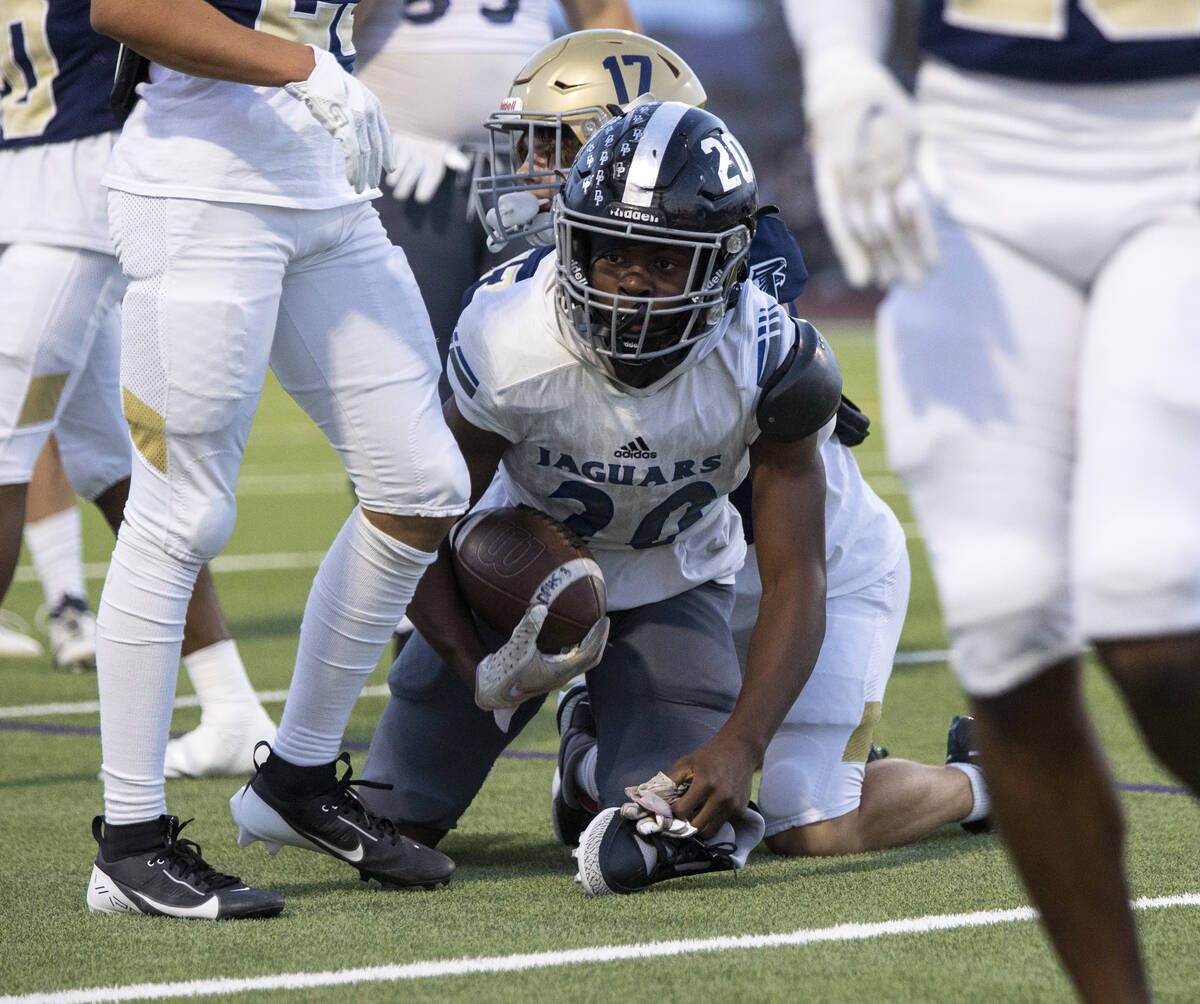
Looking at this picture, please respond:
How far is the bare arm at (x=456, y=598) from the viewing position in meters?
2.90

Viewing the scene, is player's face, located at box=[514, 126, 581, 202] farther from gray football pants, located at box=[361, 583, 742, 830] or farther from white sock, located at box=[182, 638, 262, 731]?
white sock, located at box=[182, 638, 262, 731]

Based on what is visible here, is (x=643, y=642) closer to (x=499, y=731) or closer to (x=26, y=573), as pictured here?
(x=499, y=731)

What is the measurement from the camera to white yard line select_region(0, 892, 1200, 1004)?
2.17m

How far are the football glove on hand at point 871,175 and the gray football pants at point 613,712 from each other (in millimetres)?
1339

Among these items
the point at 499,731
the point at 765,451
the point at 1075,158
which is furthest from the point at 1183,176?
the point at 499,731

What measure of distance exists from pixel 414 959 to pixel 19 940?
567mm

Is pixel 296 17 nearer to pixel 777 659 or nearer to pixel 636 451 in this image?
pixel 636 451

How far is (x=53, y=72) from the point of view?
344cm

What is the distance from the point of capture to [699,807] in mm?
2693

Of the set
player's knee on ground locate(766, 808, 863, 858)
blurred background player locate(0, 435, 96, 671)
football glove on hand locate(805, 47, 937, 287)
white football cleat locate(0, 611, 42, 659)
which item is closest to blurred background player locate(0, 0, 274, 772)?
player's knee on ground locate(766, 808, 863, 858)

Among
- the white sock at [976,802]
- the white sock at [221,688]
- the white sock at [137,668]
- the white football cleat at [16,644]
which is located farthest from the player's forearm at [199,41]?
the white football cleat at [16,644]

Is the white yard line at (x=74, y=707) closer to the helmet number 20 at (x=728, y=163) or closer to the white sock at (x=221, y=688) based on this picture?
the white sock at (x=221, y=688)

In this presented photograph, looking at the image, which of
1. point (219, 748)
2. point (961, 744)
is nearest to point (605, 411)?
point (961, 744)

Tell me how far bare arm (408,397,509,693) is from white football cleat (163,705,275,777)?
2.63 feet
